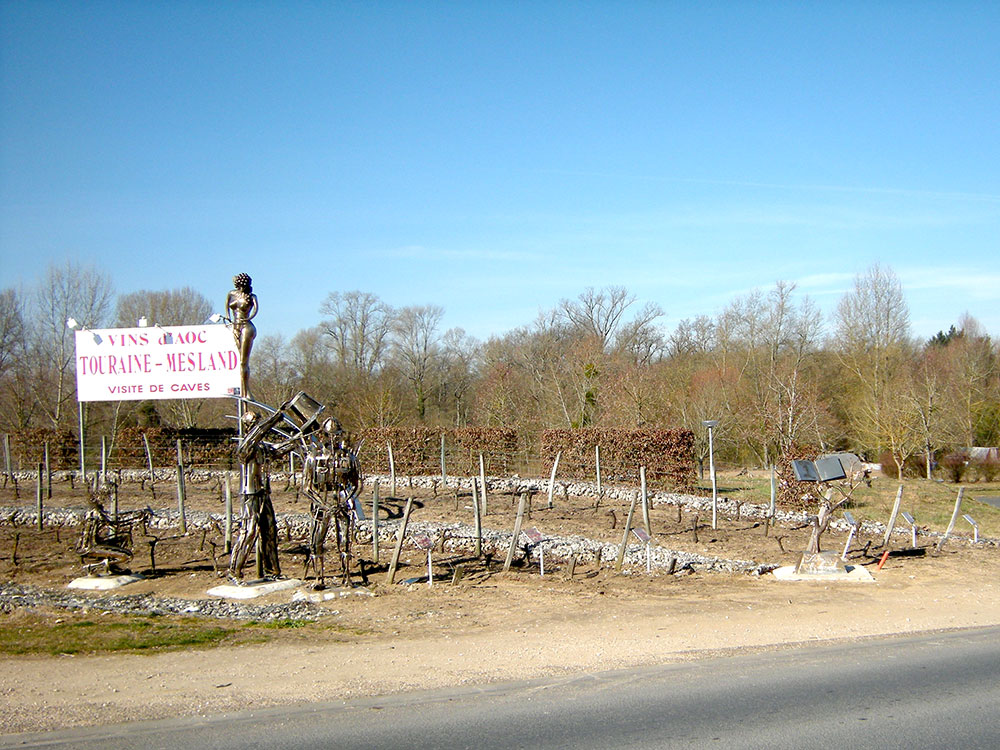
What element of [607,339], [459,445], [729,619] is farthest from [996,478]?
[729,619]

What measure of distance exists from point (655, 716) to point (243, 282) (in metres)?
9.91

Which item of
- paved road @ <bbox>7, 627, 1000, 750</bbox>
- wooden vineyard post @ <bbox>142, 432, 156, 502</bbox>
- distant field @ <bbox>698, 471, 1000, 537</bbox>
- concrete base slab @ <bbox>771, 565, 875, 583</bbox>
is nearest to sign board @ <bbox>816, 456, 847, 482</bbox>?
concrete base slab @ <bbox>771, 565, 875, 583</bbox>

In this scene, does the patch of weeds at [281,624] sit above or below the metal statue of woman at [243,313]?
below

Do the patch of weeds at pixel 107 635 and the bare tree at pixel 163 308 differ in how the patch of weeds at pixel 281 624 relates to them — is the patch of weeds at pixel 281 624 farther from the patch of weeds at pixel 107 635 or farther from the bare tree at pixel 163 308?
the bare tree at pixel 163 308

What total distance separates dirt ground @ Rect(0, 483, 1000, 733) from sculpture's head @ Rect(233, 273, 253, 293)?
4997 millimetres

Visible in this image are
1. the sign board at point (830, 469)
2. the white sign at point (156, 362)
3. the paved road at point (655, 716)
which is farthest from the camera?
the white sign at point (156, 362)

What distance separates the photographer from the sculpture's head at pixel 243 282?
14.3m

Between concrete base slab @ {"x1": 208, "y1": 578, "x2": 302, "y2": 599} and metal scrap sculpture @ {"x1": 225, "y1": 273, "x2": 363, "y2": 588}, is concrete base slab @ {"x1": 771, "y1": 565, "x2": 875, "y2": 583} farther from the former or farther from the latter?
concrete base slab @ {"x1": 208, "y1": 578, "x2": 302, "y2": 599}

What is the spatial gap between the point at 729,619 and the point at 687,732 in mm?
5074

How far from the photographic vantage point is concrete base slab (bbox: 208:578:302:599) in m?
13.6

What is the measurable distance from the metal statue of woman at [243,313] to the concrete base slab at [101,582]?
159 inches

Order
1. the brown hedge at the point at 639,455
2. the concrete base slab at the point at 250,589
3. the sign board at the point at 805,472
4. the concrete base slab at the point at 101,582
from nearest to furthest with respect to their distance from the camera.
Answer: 1. the concrete base slab at the point at 250,589
2. the concrete base slab at the point at 101,582
3. the sign board at the point at 805,472
4. the brown hedge at the point at 639,455

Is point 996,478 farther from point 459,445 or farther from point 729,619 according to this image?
point 729,619

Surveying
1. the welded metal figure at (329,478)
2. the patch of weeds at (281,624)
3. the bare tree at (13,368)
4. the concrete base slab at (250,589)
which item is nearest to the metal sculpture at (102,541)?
the concrete base slab at (250,589)
